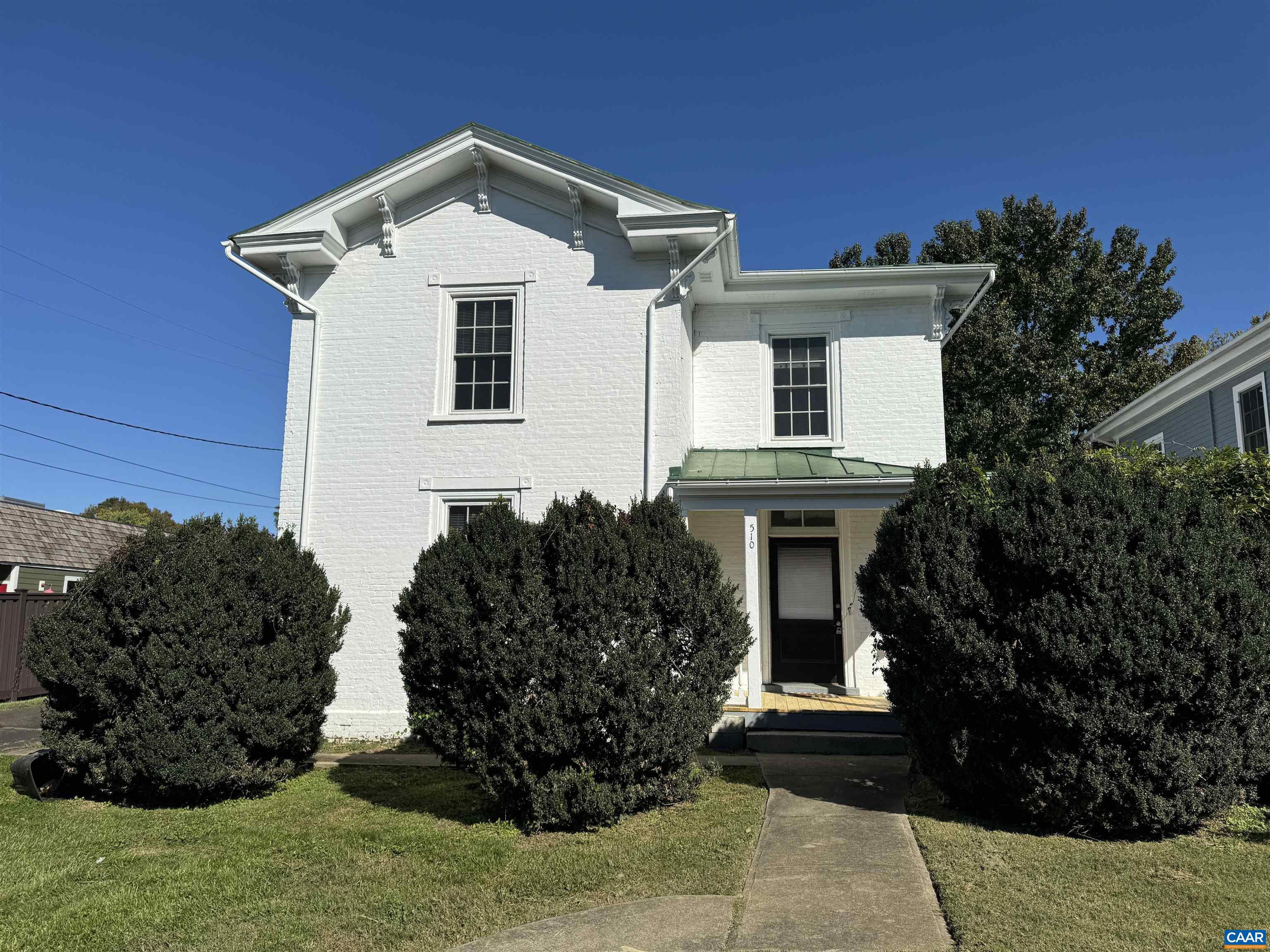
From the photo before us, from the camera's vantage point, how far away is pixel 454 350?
37.6 feet

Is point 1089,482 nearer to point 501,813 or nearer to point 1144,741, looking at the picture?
point 1144,741

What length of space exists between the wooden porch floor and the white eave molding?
9504 mm

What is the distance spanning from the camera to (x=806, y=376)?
1262 centimetres

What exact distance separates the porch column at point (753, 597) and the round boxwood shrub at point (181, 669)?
4.76 metres

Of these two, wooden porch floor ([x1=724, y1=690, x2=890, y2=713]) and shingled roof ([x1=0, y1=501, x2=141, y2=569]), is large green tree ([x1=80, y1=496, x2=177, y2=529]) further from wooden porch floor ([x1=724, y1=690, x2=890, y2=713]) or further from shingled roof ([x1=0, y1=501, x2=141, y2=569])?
wooden porch floor ([x1=724, y1=690, x2=890, y2=713])

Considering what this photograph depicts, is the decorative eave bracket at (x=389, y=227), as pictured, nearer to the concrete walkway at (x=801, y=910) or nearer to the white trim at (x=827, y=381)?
the white trim at (x=827, y=381)

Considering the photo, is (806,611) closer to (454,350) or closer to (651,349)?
(651,349)

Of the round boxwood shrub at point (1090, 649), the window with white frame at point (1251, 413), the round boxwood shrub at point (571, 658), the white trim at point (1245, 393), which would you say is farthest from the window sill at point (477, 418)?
the window with white frame at point (1251, 413)

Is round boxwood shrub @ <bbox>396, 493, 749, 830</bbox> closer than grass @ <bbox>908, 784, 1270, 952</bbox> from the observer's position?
No

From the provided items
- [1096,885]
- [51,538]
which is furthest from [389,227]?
[51,538]

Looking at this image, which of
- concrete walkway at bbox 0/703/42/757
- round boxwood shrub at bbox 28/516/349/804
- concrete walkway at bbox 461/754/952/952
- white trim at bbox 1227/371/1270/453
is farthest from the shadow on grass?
white trim at bbox 1227/371/1270/453

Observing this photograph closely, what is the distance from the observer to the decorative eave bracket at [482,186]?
11359 mm

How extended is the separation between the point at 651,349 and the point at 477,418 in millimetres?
2446

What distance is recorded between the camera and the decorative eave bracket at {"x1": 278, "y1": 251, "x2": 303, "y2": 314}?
11.5m
